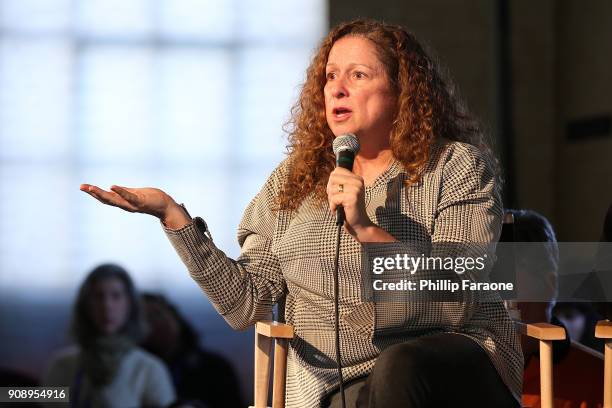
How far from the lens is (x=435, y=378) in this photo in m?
1.53

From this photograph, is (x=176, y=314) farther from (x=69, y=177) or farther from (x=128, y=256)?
(x=69, y=177)

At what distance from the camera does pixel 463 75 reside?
16.2 feet

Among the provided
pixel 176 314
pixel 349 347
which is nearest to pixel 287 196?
pixel 349 347

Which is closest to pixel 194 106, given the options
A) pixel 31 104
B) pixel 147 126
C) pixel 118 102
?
pixel 147 126

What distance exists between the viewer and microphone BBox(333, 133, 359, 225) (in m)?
1.57

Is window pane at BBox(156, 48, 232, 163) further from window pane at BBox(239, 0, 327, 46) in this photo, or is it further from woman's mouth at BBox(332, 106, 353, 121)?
woman's mouth at BBox(332, 106, 353, 121)

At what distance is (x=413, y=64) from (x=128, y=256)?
2.81 meters

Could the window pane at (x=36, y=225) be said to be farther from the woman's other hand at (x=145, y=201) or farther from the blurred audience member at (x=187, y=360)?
the woman's other hand at (x=145, y=201)

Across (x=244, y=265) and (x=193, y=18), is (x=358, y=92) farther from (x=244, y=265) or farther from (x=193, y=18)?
(x=193, y=18)

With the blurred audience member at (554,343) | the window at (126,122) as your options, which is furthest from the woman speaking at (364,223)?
the window at (126,122)

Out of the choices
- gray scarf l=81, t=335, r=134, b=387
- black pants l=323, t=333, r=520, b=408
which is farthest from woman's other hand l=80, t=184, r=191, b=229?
gray scarf l=81, t=335, r=134, b=387

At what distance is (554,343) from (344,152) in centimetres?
79

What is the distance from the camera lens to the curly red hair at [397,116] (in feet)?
6.24

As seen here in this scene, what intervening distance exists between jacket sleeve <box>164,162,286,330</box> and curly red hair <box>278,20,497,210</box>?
0.21 feet
